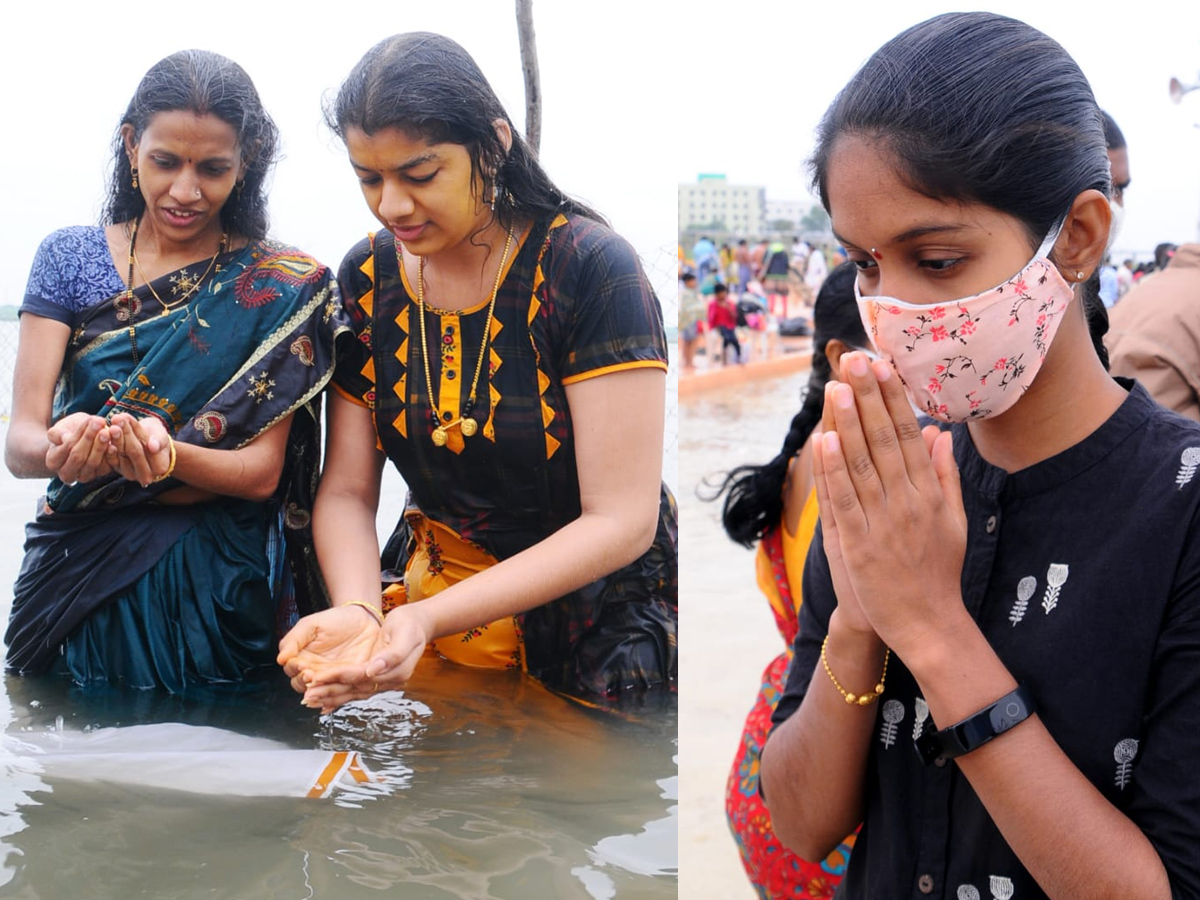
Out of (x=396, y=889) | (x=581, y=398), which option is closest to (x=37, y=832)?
(x=396, y=889)

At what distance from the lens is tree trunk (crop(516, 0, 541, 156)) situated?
2.04 metres

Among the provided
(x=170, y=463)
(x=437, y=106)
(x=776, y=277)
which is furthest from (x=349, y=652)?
(x=776, y=277)

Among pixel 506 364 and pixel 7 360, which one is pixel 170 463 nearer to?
pixel 7 360

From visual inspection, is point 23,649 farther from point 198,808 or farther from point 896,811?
point 896,811

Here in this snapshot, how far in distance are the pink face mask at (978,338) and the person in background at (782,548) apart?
626 millimetres

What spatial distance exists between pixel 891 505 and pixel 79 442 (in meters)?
1.31

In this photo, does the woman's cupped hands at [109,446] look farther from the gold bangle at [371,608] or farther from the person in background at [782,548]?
the person in background at [782,548]

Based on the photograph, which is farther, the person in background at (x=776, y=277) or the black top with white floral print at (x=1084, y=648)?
the person in background at (x=776, y=277)

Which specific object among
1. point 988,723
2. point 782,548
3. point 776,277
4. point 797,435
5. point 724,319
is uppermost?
point 988,723

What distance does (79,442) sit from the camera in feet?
6.05

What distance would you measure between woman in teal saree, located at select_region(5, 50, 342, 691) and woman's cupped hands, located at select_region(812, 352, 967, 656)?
1145mm

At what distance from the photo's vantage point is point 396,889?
6.08 ft

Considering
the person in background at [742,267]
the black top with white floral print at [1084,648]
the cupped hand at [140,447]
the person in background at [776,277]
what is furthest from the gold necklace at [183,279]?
the person in background at [776,277]

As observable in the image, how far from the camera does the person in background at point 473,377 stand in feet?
6.15
